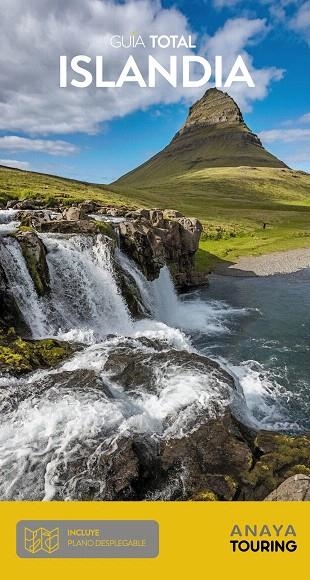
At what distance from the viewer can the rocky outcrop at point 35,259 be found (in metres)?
32.2

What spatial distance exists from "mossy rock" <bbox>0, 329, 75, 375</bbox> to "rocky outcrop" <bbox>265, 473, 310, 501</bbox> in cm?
1353

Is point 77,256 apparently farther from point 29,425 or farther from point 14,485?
point 14,485

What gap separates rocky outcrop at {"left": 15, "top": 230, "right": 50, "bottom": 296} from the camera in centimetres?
3216

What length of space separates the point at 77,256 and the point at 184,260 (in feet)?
82.8

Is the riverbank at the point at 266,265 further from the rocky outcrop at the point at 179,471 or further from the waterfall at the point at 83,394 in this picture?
the rocky outcrop at the point at 179,471

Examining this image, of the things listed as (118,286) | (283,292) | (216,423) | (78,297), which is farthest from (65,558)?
(283,292)

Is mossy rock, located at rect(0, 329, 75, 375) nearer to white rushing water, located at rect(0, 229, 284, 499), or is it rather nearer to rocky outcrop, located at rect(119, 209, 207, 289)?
white rushing water, located at rect(0, 229, 284, 499)

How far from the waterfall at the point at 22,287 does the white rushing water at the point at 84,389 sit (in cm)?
8

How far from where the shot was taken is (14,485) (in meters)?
14.2

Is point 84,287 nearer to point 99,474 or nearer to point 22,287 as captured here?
point 22,287

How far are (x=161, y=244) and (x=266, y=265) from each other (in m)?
32.4

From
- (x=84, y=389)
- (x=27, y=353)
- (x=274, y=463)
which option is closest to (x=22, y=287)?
(x=27, y=353)

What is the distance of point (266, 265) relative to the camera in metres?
73.2

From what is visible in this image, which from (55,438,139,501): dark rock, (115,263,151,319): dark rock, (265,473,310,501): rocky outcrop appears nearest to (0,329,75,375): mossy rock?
(55,438,139,501): dark rock
